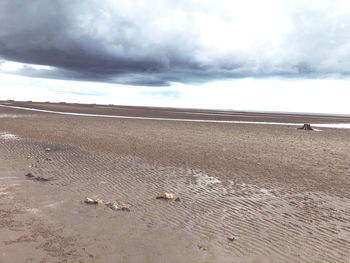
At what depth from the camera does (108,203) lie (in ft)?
26.0

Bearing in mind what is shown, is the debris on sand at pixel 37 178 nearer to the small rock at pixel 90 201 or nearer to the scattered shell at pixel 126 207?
the small rock at pixel 90 201

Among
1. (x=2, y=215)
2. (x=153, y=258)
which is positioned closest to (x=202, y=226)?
(x=153, y=258)

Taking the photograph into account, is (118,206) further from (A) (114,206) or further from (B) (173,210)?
(B) (173,210)

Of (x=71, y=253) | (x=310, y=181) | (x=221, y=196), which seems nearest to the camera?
(x=71, y=253)

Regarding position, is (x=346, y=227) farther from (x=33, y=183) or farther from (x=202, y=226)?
(x=33, y=183)

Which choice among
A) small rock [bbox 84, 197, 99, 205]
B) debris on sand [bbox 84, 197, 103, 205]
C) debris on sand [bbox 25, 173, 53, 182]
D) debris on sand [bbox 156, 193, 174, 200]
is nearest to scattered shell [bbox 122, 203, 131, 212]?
debris on sand [bbox 84, 197, 103, 205]

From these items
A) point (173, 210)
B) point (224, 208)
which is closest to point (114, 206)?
point (173, 210)

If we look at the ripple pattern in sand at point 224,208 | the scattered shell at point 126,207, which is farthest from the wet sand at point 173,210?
the scattered shell at point 126,207

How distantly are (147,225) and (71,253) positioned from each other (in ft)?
6.73

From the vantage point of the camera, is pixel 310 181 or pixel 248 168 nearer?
pixel 310 181

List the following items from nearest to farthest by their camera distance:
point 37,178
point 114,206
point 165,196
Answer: point 114,206, point 165,196, point 37,178

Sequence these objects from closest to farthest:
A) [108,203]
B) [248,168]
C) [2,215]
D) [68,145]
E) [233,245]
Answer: [233,245] → [2,215] → [108,203] → [248,168] → [68,145]

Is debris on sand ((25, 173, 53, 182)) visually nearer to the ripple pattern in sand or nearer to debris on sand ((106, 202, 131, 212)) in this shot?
the ripple pattern in sand

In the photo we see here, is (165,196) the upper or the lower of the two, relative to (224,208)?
upper
